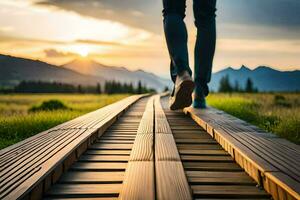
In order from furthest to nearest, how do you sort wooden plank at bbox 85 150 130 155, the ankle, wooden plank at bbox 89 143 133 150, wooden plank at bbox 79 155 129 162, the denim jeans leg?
1. the denim jeans leg
2. the ankle
3. wooden plank at bbox 89 143 133 150
4. wooden plank at bbox 85 150 130 155
5. wooden plank at bbox 79 155 129 162

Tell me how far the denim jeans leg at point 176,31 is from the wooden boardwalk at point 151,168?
4.69 ft

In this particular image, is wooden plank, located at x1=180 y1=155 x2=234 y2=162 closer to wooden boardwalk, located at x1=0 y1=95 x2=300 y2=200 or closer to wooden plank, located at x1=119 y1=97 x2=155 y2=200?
wooden boardwalk, located at x1=0 y1=95 x2=300 y2=200

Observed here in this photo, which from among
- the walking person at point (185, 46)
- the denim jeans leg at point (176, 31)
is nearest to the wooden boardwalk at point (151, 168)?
the walking person at point (185, 46)

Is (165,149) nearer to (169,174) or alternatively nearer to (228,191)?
(169,174)

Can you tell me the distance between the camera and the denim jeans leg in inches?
152

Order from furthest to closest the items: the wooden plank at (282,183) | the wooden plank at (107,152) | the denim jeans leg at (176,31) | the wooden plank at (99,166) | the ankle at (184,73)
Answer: the denim jeans leg at (176,31) → the ankle at (184,73) → the wooden plank at (107,152) → the wooden plank at (99,166) → the wooden plank at (282,183)

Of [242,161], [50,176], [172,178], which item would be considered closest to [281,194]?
[172,178]

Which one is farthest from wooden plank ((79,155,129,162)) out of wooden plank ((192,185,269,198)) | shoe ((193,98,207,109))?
shoe ((193,98,207,109))

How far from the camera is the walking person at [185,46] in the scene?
374 cm

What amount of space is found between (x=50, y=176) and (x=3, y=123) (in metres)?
4.08

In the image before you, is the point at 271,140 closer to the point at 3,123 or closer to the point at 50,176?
the point at 50,176

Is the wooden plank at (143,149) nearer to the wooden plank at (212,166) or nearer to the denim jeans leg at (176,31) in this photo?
the wooden plank at (212,166)

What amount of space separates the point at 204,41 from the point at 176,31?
1.54 ft

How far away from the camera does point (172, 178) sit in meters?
1.51
